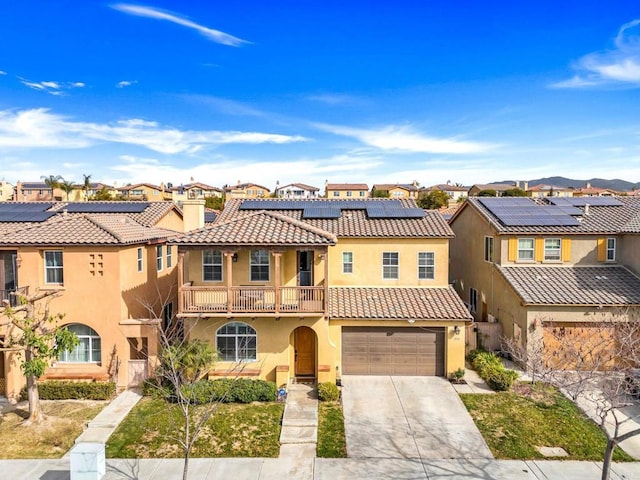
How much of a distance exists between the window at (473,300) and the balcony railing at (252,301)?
39.2ft

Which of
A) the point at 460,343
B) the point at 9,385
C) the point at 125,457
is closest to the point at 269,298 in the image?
the point at 125,457

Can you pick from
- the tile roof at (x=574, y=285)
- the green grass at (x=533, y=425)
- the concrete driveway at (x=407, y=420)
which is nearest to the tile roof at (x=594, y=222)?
the tile roof at (x=574, y=285)

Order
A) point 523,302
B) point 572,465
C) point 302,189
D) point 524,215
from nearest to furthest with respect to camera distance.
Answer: point 572,465
point 523,302
point 524,215
point 302,189

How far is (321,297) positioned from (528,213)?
1341 centimetres

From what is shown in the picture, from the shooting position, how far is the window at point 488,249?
21.9 meters

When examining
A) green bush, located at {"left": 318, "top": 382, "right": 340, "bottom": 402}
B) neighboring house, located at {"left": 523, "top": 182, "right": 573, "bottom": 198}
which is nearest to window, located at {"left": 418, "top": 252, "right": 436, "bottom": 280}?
green bush, located at {"left": 318, "top": 382, "right": 340, "bottom": 402}

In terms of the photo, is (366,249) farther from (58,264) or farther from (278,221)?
(58,264)

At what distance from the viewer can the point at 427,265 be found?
19844 mm

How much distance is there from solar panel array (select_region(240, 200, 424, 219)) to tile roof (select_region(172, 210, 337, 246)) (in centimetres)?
457

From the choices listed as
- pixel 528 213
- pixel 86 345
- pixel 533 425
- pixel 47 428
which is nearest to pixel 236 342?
pixel 86 345

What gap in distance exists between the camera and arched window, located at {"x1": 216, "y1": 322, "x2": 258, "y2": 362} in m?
17.0

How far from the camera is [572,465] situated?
11539 millimetres

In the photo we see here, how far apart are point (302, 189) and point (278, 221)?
285 feet

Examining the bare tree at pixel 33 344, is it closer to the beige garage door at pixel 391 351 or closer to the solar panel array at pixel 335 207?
the beige garage door at pixel 391 351
